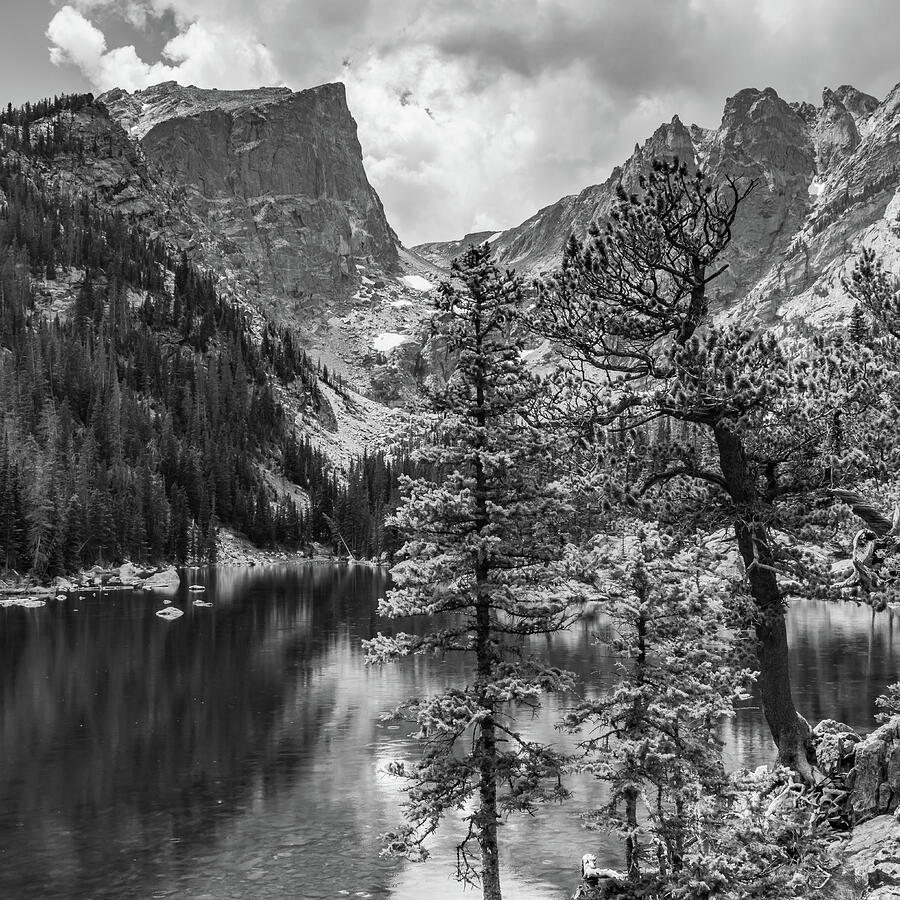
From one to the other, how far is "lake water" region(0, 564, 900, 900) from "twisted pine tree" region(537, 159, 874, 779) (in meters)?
13.7

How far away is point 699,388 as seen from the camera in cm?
1561

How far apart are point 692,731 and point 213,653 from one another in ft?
156

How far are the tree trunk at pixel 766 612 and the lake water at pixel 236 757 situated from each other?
11128 mm

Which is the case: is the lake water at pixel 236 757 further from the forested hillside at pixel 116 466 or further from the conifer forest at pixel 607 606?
the forested hillside at pixel 116 466

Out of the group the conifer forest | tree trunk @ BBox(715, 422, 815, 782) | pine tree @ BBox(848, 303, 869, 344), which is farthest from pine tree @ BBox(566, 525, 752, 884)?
pine tree @ BBox(848, 303, 869, 344)

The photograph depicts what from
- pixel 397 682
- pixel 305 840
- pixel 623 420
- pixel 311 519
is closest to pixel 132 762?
pixel 305 840

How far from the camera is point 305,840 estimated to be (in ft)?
96.2

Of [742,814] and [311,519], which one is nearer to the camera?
[742,814]

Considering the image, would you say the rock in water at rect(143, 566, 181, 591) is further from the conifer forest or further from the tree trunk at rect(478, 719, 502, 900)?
the tree trunk at rect(478, 719, 502, 900)

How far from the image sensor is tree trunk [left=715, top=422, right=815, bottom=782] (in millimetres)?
16562

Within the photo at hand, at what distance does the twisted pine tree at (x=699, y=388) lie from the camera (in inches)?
630

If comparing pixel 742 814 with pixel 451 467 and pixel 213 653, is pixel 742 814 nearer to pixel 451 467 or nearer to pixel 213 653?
pixel 451 467

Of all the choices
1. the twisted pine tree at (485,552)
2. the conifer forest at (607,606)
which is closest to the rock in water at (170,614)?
the conifer forest at (607,606)

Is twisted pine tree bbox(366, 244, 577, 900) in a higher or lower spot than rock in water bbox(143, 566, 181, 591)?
higher
